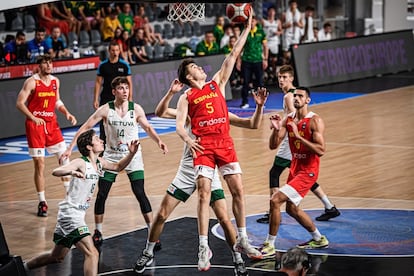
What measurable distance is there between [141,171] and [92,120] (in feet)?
2.91

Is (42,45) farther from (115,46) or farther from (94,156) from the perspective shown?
(94,156)

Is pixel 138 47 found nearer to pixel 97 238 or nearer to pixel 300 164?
pixel 97 238

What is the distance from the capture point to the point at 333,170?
51.7 ft

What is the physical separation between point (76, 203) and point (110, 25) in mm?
17407

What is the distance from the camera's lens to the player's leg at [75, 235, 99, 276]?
364 inches

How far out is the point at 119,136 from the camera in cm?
1145

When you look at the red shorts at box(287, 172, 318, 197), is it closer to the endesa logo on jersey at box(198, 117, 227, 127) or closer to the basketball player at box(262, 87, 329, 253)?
the basketball player at box(262, 87, 329, 253)

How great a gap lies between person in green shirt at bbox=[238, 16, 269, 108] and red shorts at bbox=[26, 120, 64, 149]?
1032 centimetres

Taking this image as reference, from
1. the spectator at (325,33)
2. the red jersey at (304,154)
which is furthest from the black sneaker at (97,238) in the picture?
the spectator at (325,33)

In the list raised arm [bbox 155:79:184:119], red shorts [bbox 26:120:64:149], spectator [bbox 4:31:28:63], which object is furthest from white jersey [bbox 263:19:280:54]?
raised arm [bbox 155:79:184:119]

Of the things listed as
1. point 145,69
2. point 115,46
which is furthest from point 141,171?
point 145,69

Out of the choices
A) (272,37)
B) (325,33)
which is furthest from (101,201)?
(325,33)

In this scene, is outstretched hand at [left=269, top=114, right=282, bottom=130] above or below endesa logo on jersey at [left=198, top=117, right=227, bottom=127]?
below

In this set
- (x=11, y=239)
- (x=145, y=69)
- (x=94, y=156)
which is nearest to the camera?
(x=94, y=156)
